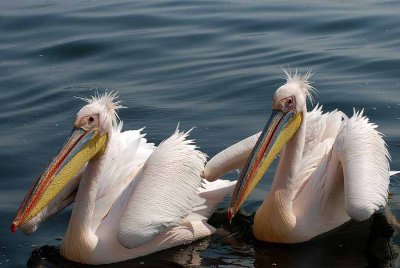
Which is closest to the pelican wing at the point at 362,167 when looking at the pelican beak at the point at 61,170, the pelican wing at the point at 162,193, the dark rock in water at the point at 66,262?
the pelican wing at the point at 162,193

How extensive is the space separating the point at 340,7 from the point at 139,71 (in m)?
3.32

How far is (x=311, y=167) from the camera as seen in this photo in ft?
20.7

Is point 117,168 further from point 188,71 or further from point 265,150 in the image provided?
point 188,71

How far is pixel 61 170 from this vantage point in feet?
18.6

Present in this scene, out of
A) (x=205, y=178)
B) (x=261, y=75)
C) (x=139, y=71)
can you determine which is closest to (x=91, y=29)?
(x=139, y=71)

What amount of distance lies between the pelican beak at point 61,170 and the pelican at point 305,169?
909 millimetres

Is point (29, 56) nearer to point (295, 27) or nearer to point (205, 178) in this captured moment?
point (295, 27)

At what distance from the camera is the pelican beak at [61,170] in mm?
5547

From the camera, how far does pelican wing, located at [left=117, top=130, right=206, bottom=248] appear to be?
557cm

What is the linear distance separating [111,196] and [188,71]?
4.02 metres

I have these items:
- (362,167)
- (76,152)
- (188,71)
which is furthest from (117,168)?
(188,71)

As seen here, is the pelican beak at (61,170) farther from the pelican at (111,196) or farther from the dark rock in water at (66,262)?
the dark rock in water at (66,262)

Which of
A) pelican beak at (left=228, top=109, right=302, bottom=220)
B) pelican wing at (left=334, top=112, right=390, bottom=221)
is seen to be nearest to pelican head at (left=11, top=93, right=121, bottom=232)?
pelican beak at (left=228, top=109, right=302, bottom=220)

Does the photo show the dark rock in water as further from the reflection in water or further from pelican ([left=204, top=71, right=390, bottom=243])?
pelican ([left=204, top=71, right=390, bottom=243])
